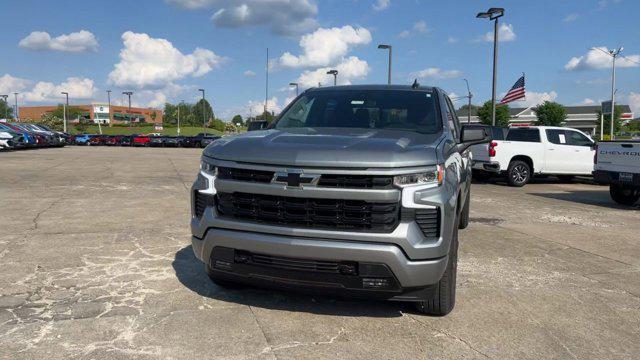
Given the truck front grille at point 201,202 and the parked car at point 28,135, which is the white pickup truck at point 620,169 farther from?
the parked car at point 28,135

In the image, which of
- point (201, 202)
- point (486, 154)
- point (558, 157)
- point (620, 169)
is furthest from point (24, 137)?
point (201, 202)

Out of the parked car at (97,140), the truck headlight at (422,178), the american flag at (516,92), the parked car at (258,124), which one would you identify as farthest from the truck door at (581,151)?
the parked car at (97,140)

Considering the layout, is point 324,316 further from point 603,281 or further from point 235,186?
point 603,281

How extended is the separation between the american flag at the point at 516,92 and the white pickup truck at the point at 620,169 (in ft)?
41.4

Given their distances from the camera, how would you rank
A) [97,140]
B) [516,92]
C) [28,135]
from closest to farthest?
[516,92]
[28,135]
[97,140]

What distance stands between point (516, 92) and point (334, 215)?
22310 mm

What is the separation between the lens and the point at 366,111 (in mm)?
4863

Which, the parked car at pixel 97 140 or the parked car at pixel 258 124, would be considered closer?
the parked car at pixel 258 124

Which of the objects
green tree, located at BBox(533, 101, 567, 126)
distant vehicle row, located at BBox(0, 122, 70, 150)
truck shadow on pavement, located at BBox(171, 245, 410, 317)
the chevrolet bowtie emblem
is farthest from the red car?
green tree, located at BBox(533, 101, 567, 126)

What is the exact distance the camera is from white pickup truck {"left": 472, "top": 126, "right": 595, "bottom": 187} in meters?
14.9

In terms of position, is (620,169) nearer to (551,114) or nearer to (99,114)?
(551,114)

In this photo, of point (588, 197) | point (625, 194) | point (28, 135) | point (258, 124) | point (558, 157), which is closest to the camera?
point (258, 124)

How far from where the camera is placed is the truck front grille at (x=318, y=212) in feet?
11.0

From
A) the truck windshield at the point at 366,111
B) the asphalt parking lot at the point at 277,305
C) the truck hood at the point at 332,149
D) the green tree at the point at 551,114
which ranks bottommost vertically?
the asphalt parking lot at the point at 277,305
